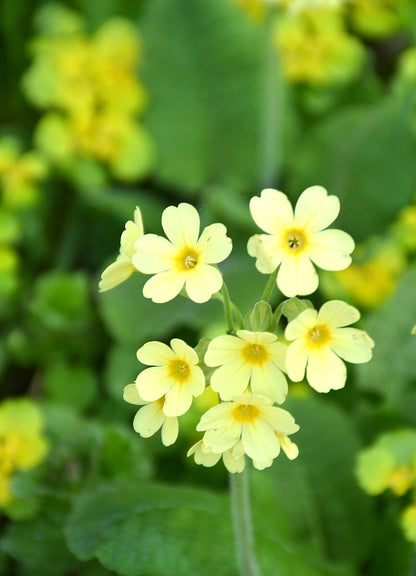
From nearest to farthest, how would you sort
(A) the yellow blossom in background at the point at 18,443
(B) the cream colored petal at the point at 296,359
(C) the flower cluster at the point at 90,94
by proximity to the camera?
(B) the cream colored petal at the point at 296,359 → (A) the yellow blossom in background at the point at 18,443 → (C) the flower cluster at the point at 90,94

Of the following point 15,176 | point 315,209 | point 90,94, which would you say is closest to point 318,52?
point 90,94

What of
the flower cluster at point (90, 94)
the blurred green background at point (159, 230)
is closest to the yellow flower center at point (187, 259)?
the blurred green background at point (159, 230)

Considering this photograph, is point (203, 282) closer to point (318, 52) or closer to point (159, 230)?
point (159, 230)

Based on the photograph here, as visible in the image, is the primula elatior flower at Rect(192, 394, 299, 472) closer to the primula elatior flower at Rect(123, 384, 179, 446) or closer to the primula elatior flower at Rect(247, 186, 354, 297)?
the primula elatior flower at Rect(123, 384, 179, 446)

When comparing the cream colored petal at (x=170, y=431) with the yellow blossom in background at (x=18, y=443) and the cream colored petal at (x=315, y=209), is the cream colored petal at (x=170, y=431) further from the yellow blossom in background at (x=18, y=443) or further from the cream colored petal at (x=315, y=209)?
the yellow blossom in background at (x=18, y=443)

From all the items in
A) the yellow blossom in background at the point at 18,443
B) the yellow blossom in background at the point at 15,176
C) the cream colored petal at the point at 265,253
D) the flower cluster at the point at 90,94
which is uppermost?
the flower cluster at the point at 90,94

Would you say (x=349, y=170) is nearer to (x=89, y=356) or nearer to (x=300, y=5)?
(x=300, y=5)

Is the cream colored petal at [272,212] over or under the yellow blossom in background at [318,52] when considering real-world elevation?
under

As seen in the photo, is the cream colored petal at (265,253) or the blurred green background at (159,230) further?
the blurred green background at (159,230)

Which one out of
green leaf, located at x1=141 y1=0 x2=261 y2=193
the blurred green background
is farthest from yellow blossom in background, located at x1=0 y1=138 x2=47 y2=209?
green leaf, located at x1=141 y1=0 x2=261 y2=193
